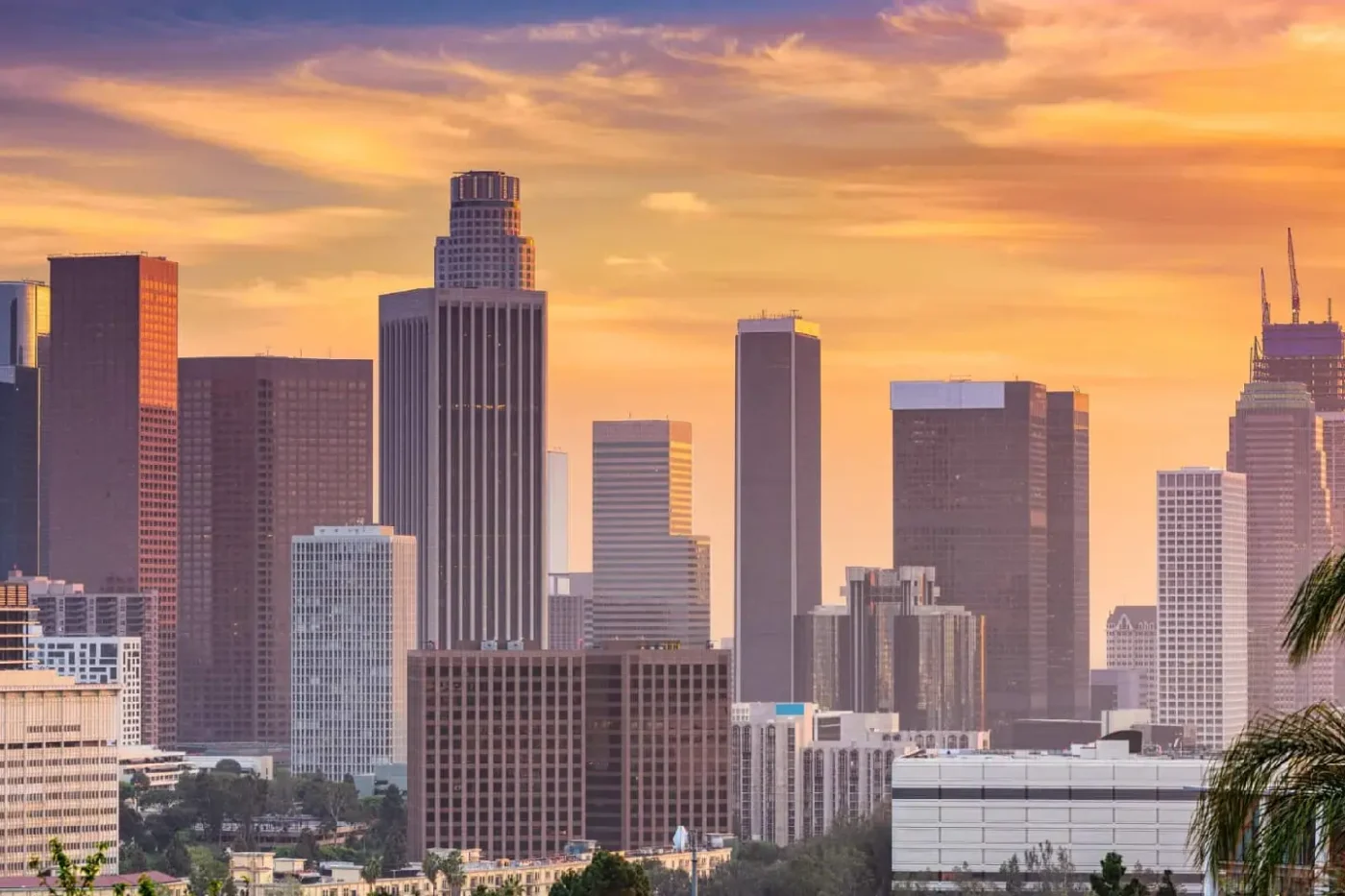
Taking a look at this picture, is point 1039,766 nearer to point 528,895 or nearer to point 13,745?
point 528,895

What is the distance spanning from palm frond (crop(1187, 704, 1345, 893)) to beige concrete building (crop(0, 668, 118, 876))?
173m

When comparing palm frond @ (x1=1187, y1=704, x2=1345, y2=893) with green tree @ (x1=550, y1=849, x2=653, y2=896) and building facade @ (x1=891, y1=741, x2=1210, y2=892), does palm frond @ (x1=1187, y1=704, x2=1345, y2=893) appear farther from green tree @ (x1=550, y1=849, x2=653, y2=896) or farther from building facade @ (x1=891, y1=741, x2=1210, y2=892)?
building facade @ (x1=891, y1=741, x2=1210, y2=892)

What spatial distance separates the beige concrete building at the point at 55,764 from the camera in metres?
189

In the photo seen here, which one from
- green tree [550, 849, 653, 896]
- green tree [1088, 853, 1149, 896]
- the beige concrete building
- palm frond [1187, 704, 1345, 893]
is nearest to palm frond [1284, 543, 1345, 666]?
palm frond [1187, 704, 1345, 893]

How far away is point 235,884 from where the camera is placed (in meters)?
154

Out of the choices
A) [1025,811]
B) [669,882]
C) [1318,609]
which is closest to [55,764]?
[669,882]

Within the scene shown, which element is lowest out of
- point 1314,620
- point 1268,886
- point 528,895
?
point 528,895

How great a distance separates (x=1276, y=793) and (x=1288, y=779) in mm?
151

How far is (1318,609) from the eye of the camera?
18312 millimetres

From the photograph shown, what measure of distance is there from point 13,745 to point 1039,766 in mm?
94840

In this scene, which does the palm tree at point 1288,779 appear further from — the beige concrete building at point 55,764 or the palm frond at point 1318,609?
the beige concrete building at point 55,764

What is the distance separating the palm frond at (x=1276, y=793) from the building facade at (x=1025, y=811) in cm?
9354

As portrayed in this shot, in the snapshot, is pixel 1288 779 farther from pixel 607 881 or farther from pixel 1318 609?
pixel 607 881

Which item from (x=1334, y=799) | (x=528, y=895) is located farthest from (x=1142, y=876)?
(x=1334, y=799)
